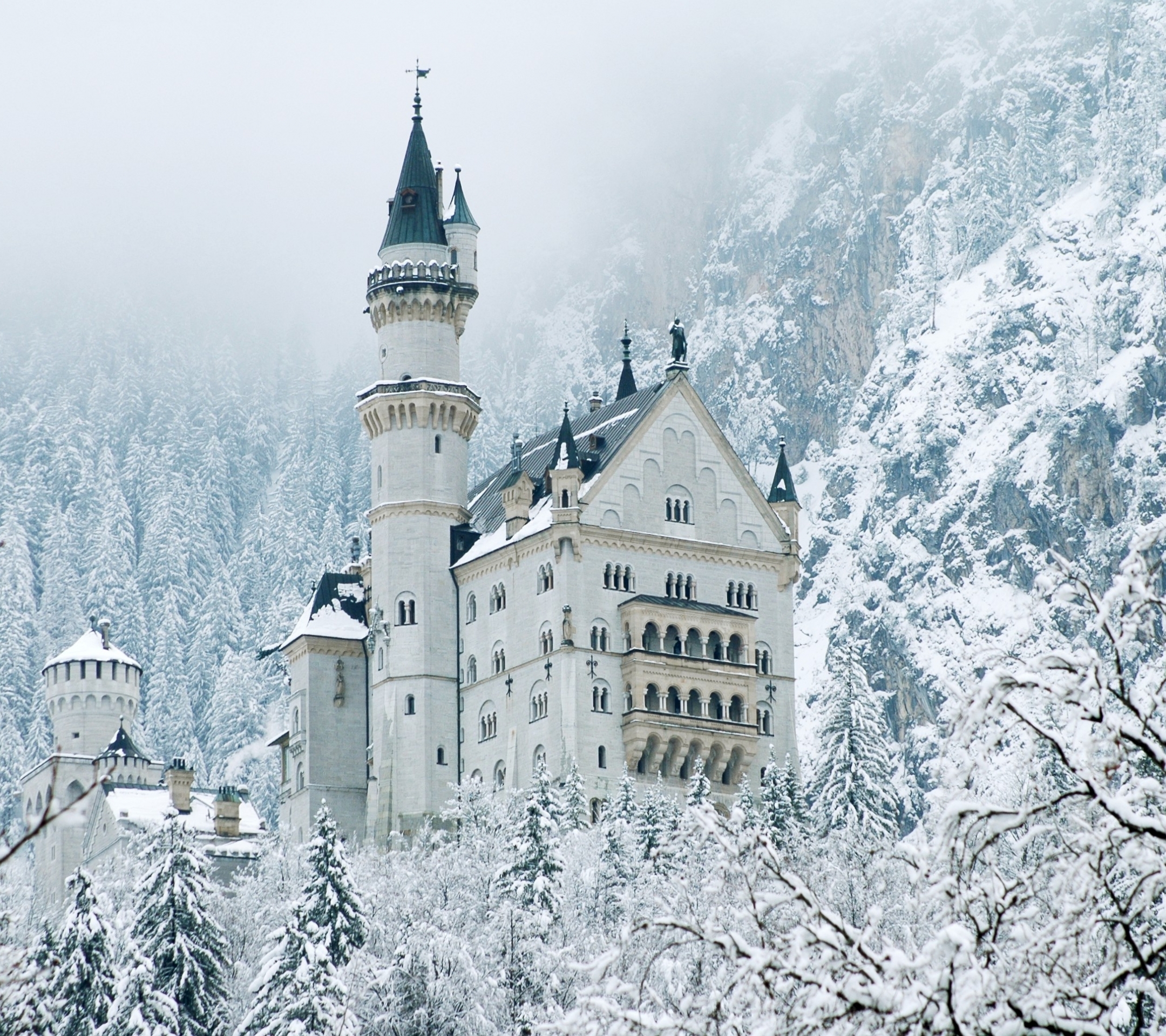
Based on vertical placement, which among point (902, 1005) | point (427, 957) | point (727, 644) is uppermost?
point (727, 644)

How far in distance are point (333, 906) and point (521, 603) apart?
36.7 m

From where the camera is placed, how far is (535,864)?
67500mm

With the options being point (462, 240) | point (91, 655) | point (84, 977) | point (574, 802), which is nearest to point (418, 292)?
point (462, 240)

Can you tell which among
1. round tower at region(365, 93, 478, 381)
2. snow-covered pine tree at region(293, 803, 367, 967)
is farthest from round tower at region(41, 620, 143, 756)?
snow-covered pine tree at region(293, 803, 367, 967)

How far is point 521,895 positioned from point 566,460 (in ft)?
115

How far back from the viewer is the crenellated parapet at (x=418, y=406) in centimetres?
10312

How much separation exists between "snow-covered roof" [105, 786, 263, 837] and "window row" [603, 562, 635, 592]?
22.7 meters

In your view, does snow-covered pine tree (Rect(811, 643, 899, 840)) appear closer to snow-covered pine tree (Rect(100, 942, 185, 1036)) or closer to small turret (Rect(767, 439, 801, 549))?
small turret (Rect(767, 439, 801, 549))

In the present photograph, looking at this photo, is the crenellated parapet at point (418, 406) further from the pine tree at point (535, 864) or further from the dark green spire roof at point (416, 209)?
the pine tree at point (535, 864)

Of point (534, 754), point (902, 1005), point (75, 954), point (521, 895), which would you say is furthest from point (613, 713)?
point (902, 1005)

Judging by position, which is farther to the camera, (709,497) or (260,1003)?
(709,497)

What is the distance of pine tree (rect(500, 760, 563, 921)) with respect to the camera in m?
65.6

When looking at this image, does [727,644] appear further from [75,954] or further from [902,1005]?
[902,1005]

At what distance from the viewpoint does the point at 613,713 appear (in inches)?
3755
